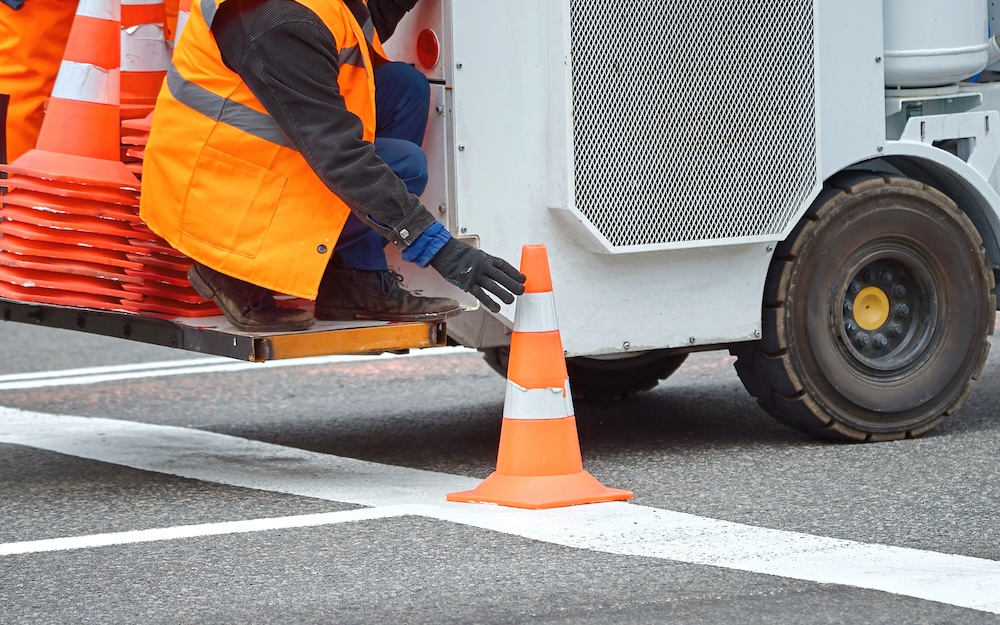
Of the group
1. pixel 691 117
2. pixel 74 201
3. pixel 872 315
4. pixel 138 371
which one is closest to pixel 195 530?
pixel 74 201

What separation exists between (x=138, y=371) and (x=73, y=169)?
3601 millimetres

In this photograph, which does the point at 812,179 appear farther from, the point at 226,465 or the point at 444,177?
the point at 226,465

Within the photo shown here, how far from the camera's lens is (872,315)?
607 centimetres

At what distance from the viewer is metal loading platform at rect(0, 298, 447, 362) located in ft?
16.6

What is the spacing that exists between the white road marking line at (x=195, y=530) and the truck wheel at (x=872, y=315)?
1638 millimetres

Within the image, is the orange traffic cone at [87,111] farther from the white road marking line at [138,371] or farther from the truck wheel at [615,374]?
the white road marking line at [138,371]

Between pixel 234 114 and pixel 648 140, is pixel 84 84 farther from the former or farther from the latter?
pixel 648 140

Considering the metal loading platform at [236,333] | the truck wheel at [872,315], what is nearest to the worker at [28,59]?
the metal loading platform at [236,333]

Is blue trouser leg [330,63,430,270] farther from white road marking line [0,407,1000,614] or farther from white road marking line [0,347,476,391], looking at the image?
white road marking line [0,347,476,391]

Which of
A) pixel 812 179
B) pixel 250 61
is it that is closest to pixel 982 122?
pixel 812 179

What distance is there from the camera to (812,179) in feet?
18.8

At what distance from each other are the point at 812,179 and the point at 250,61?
2.01 metres

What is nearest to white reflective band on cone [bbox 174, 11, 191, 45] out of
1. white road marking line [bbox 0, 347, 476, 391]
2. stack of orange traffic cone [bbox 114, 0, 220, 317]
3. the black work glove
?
stack of orange traffic cone [bbox 114, 0, 220, 317]

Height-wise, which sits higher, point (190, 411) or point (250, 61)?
point (250, 61)
